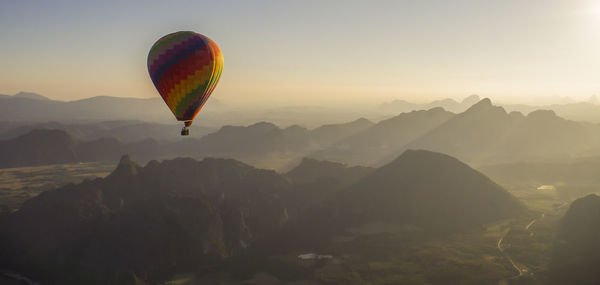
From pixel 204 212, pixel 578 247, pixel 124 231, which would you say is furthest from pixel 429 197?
pixel 124 231

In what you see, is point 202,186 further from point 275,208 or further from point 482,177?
point 482,177

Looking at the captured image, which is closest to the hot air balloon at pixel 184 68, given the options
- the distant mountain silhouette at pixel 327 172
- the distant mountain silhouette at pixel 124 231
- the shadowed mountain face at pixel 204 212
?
the shadowed mountain face at pixel 204 212

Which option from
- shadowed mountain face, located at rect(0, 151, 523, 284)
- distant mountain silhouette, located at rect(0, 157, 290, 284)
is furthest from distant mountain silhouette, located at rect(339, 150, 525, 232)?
distant mountain silhouette, located at rect(0, 157, 290, 284)

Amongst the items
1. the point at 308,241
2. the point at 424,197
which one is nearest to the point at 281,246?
the point at 308,241

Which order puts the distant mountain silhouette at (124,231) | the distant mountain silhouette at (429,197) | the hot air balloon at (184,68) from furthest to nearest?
1. the distant mountain silhouette at (429,197)
2. the distant mountain silhouette at (124,231)
3. the hot air balloon at (184,68)

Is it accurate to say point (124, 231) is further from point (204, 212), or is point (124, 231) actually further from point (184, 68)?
point (184, 68)

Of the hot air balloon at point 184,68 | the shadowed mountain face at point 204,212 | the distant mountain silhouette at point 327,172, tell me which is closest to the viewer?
the hot air balloon at point 184,68

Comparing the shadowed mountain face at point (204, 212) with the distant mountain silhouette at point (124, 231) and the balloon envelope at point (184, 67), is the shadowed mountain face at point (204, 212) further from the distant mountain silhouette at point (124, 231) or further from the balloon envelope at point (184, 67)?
the balloon envelope at point (184, 67)
